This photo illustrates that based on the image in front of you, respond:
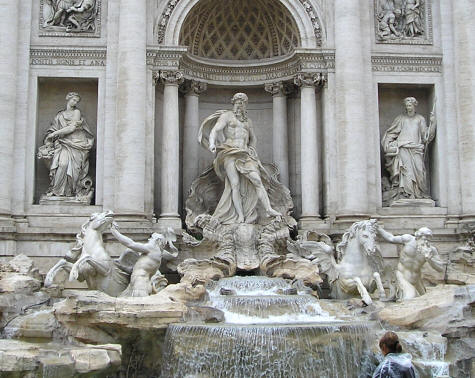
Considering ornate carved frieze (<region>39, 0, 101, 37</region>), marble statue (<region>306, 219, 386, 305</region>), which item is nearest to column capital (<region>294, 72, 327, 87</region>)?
marble statue (<region>306, 219, 386, 305</region>)

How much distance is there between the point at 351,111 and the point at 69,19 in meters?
8.03

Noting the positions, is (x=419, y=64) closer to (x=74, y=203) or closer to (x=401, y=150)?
(x=401, y=150)

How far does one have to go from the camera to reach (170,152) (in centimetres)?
2041

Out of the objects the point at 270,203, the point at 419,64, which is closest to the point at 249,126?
the point at 270,203

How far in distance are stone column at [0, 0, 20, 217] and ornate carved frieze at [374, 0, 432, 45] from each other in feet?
32.5

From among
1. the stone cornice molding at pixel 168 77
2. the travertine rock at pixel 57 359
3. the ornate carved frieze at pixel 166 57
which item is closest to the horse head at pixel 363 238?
the stone cornice molding at pixel 168 77

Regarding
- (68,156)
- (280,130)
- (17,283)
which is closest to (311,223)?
(280,130)

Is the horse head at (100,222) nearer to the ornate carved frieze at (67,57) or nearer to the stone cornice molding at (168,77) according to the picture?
the stone cornice molding at (168,77)

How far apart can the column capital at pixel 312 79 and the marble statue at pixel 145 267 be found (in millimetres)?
6532

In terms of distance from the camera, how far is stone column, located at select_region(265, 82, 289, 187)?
2190cm

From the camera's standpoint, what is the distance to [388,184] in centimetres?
2138

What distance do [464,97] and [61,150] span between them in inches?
431

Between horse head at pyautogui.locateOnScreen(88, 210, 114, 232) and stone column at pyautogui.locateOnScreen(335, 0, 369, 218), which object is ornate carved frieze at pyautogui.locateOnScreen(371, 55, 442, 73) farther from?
horse head at pyautogui.locateOnScreen(88, 210, 114, 232)

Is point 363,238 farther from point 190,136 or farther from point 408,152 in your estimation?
point 190,136
